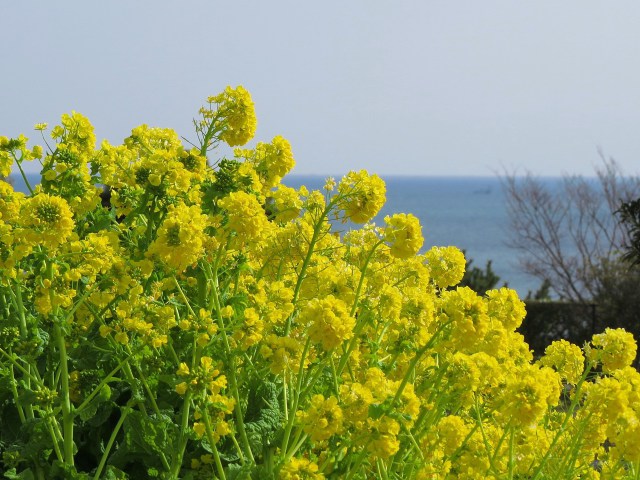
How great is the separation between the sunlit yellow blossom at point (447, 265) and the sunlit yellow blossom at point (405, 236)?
0.64 m

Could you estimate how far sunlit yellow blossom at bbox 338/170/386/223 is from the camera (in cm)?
271

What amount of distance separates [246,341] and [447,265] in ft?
3.43

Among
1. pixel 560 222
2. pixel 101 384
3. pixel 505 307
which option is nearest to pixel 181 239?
pixel 101 384

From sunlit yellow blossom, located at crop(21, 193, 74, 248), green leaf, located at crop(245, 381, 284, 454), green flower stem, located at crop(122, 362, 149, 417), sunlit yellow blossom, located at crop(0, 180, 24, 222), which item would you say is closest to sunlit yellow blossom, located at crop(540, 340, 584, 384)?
green leaf, located at crop(245, 381, 284, 454)

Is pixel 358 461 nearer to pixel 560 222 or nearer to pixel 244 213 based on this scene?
pixel 244 213

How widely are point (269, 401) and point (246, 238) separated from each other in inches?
24.4

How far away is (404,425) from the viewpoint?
2.62m

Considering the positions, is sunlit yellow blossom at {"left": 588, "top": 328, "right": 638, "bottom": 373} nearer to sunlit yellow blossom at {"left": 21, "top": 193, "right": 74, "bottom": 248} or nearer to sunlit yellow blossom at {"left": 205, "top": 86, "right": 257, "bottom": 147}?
sunlit yellow blossom at {"left": 205, "top": 86, "right": 257, "bottom": 147}

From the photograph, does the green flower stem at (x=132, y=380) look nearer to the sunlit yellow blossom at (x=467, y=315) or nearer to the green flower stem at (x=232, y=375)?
the green flower stem at (x=232, y=375)

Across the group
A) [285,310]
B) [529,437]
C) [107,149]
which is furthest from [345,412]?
[107,149]

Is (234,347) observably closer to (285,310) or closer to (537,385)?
(285,310)

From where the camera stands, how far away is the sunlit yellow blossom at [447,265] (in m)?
3.32

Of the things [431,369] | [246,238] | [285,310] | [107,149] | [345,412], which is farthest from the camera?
[107,149]

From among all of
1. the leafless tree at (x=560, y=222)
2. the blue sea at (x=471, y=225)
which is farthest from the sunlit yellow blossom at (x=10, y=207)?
the blue sea at (x=471, y=225)
